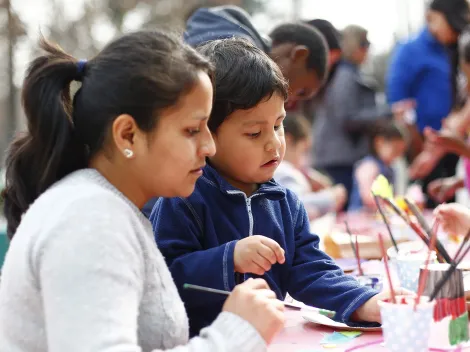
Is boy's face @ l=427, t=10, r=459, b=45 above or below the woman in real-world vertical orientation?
below

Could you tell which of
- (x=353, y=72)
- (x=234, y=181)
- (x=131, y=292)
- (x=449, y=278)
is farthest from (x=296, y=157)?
(x=131, y=292)

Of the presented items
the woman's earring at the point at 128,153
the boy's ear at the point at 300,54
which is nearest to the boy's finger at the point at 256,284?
the woman's earring at the point at 128,153

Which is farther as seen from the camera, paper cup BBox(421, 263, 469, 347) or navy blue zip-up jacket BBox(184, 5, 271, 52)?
navy blue zip-up jacket BBox(184, 5, 271, 52)

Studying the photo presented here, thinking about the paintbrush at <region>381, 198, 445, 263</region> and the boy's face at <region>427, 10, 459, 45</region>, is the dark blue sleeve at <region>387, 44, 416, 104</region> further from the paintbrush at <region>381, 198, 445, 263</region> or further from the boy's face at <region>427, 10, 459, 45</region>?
the paintbrush at <region>381, 198, 445, 263</region>

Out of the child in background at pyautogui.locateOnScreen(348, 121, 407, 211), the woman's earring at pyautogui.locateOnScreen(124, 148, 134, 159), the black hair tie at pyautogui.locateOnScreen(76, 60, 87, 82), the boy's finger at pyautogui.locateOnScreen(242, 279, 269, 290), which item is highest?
the black hair tie at pyautogui.locateOnScreen(76, 60, 87, 82)

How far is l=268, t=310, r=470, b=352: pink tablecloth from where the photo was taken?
1.15 m

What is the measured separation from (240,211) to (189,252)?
14 centimetres

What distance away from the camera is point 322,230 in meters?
2.76

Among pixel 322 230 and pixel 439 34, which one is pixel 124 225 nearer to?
pixel 322 230

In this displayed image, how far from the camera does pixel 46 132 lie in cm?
104

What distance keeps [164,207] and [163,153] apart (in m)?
0.35

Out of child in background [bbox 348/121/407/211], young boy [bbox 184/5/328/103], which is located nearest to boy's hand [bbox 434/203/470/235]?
young boy [bbox 184/5/328/103]

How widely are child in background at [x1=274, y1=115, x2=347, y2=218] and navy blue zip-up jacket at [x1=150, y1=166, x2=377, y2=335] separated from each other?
0.74 m

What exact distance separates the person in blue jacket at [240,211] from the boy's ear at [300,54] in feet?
3.07
